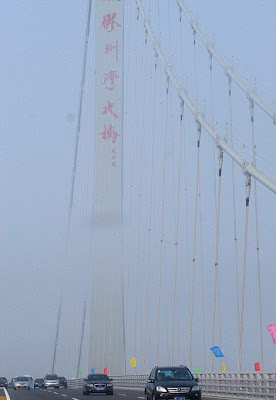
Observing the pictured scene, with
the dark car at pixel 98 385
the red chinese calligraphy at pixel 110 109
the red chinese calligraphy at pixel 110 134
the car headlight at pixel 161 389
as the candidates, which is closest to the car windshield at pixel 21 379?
the red chinese calligraphy at pixel 110 134

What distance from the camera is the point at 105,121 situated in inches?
2950

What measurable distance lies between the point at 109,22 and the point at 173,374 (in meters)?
49.5

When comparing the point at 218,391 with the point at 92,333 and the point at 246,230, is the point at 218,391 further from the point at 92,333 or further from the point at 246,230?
the point at 92,333

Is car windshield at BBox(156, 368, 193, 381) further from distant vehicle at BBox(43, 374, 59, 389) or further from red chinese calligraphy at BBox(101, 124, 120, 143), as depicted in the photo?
distant vehicle at BBox(43, 374, 59, 389)

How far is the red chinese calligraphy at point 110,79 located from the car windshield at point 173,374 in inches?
1780

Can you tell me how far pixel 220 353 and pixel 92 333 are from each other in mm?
31546

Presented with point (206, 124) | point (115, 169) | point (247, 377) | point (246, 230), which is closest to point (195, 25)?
point (206, 124)

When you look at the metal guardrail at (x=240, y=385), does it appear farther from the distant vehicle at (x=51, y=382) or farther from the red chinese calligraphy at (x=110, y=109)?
the distant vehicle at (x=51, y=382)

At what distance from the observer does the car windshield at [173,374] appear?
32.3 meters

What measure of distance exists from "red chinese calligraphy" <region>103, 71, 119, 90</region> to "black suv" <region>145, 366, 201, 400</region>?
4510 cm

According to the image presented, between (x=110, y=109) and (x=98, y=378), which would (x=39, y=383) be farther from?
(x=98, y=378)

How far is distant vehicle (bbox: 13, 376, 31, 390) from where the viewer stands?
8044 centimetres

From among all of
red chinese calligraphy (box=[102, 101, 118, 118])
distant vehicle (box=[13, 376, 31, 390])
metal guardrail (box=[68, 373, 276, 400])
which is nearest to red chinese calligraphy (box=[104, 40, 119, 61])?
red chinese calligraphy (box=[102, 101, 118, 118])

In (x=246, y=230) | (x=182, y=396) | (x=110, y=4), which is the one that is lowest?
(x=182, y=396)
